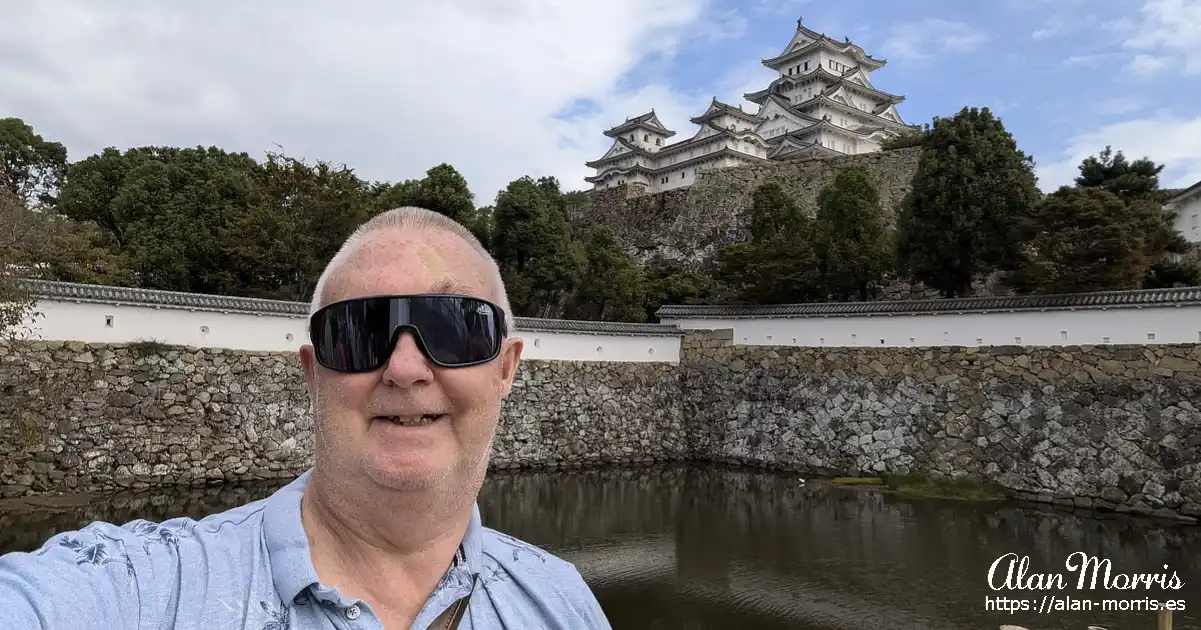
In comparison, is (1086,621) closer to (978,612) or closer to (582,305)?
(978,612)

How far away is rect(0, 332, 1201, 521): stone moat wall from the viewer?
26.5 ft

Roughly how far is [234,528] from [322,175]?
48.5 ft

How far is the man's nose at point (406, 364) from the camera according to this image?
0.88 m

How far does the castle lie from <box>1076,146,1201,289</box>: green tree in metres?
12.9

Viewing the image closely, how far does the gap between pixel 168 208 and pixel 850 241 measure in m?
15.4

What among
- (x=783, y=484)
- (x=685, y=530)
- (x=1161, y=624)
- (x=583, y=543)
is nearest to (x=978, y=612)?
(x=1161, y=624)

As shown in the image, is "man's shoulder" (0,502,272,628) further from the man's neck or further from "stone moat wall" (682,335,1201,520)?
"stone moat wall" (682,335,1201,520)

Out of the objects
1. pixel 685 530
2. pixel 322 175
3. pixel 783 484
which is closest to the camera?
pixel 685 530

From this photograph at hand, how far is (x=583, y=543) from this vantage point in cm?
704

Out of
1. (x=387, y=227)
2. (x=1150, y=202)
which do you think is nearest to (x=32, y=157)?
(x=387, y=227)

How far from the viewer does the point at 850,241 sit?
14.7m

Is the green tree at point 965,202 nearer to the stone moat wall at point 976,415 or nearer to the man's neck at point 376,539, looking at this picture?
the stone moat wall at point 976,415

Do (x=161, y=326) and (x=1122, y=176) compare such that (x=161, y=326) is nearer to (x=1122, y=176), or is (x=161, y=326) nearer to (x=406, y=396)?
(x=406, y=396)

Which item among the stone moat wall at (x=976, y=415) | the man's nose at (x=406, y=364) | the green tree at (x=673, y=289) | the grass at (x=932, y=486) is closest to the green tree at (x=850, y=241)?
the stone moat wall at (x=976, y=415)
